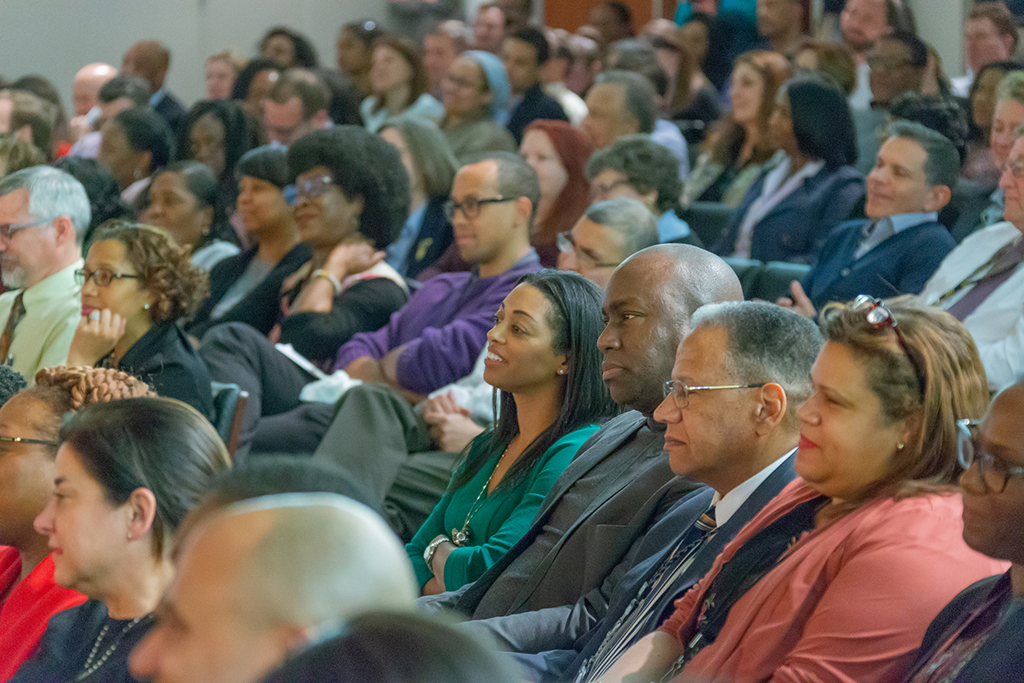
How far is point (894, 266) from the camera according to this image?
12.7ft

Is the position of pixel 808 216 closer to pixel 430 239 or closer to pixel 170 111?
pixel 430 239

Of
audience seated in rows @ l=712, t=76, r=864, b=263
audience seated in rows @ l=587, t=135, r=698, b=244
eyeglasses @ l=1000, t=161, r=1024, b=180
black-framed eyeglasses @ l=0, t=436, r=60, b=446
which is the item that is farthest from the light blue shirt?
black-framed eyeglasses @ l=0, t=436, r=60, b=446

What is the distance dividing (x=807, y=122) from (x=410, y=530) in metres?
2.61

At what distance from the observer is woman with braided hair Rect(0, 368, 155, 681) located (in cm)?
195

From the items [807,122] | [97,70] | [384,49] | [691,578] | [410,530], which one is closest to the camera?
[691,578]

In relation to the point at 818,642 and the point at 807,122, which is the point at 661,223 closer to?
the point at 807,122

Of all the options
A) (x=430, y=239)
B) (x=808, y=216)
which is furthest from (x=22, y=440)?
(x=808, y=216)

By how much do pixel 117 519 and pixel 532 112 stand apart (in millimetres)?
5173

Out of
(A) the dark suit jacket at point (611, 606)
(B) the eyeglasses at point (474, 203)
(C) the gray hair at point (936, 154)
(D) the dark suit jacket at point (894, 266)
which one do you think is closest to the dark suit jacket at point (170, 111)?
(B) the eyeglasses at point (474, 203)

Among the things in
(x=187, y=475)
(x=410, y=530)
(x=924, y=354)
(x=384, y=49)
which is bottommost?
(x=410, y=530)

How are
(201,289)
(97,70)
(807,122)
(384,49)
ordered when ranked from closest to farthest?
(201,289)
(807,122)
(384,49)
(97,70)

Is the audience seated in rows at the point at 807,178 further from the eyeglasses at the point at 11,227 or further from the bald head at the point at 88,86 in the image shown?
the bald head at the point at 88,86

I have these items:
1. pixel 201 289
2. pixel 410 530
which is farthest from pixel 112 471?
pixel 201 289

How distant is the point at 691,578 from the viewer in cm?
199
